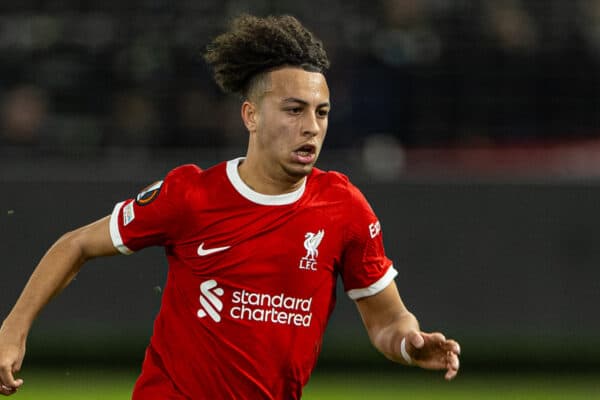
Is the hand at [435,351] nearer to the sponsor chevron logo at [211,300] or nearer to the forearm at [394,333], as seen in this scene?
the forearm at [394,333]

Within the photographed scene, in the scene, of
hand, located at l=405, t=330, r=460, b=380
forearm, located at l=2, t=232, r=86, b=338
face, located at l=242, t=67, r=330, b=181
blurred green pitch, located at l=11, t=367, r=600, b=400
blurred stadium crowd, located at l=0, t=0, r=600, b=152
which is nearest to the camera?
hand, located at l=405, t=330, r=460, b=380

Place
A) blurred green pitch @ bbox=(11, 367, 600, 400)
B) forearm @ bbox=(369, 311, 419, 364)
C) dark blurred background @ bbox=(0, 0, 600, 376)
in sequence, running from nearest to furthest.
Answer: forearm @ bbox=(369, 311, 419, 364), blurred green pitch @ bbox=(11, 367, 600, 400), dark blurred background @ bbox=(0, 0, 600, 376)

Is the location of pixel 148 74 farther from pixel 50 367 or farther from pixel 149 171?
pixel 50 367

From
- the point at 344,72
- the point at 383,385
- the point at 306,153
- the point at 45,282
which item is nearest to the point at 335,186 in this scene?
the point at 306,153

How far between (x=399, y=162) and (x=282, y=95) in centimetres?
544

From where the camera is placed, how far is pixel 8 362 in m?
4.77

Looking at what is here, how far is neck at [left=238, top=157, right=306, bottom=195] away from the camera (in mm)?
A: 5086

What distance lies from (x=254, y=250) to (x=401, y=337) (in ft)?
2.26

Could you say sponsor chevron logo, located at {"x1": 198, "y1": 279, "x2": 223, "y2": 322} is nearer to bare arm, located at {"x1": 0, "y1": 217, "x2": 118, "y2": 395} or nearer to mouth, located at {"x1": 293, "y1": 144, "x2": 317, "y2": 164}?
bare arm, located at {"x1": 0, "y1": 217, "x2": 118, "y2": 395}

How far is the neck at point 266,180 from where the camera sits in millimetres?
5086

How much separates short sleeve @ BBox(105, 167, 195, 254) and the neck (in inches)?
10.7

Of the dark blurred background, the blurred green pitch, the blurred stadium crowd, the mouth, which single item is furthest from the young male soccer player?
the blurred stadium crowd

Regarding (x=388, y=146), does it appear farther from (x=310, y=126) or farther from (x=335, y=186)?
(x=310, y=126)

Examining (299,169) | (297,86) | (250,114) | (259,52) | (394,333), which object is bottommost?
(394,333)
